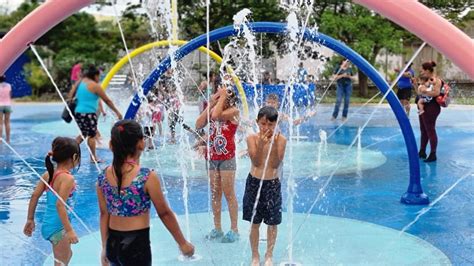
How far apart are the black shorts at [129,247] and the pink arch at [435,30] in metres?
2.07

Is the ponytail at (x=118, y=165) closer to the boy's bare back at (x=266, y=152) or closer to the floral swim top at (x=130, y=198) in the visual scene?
the floral swim top at (x=130, y=198)

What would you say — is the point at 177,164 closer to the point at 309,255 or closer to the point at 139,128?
the point at 309,255

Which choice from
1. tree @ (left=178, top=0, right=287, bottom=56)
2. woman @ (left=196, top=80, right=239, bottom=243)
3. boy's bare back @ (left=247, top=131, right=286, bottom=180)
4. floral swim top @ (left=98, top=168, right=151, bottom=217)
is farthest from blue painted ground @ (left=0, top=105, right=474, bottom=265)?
tree @ (left=178, top=0, right=287, bottom=56)

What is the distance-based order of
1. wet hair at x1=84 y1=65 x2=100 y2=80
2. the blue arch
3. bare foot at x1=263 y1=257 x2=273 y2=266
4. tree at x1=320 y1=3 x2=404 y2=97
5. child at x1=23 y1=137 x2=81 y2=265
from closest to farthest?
child at x1=23 y1=137 x2=81 y2=265
bare foot at x1=263 y1=257 x2=273 y2=266
the blue arch
wet hair at x1=84 y1=65 x2=100 y2=80
tree at x1=320 y1=3 x2=404 y2=97

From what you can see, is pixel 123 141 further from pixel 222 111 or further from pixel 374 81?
pixel 374 81

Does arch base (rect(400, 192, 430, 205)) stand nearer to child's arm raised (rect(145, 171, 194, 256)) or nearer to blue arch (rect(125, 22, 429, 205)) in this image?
blue arch (rect(125, 22, 429, 205))

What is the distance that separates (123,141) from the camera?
10.3 ft

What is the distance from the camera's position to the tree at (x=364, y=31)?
22.2 metres

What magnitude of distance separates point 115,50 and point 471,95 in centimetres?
1485

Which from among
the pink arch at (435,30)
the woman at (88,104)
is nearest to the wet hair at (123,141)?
the pink arch at (435,30)

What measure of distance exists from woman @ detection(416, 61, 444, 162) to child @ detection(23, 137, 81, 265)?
6126 mm

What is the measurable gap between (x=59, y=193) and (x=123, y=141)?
3.11ft

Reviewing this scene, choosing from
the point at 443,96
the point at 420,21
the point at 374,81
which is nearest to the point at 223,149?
the point at 420,21

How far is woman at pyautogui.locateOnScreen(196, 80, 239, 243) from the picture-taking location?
5152 millimetres
